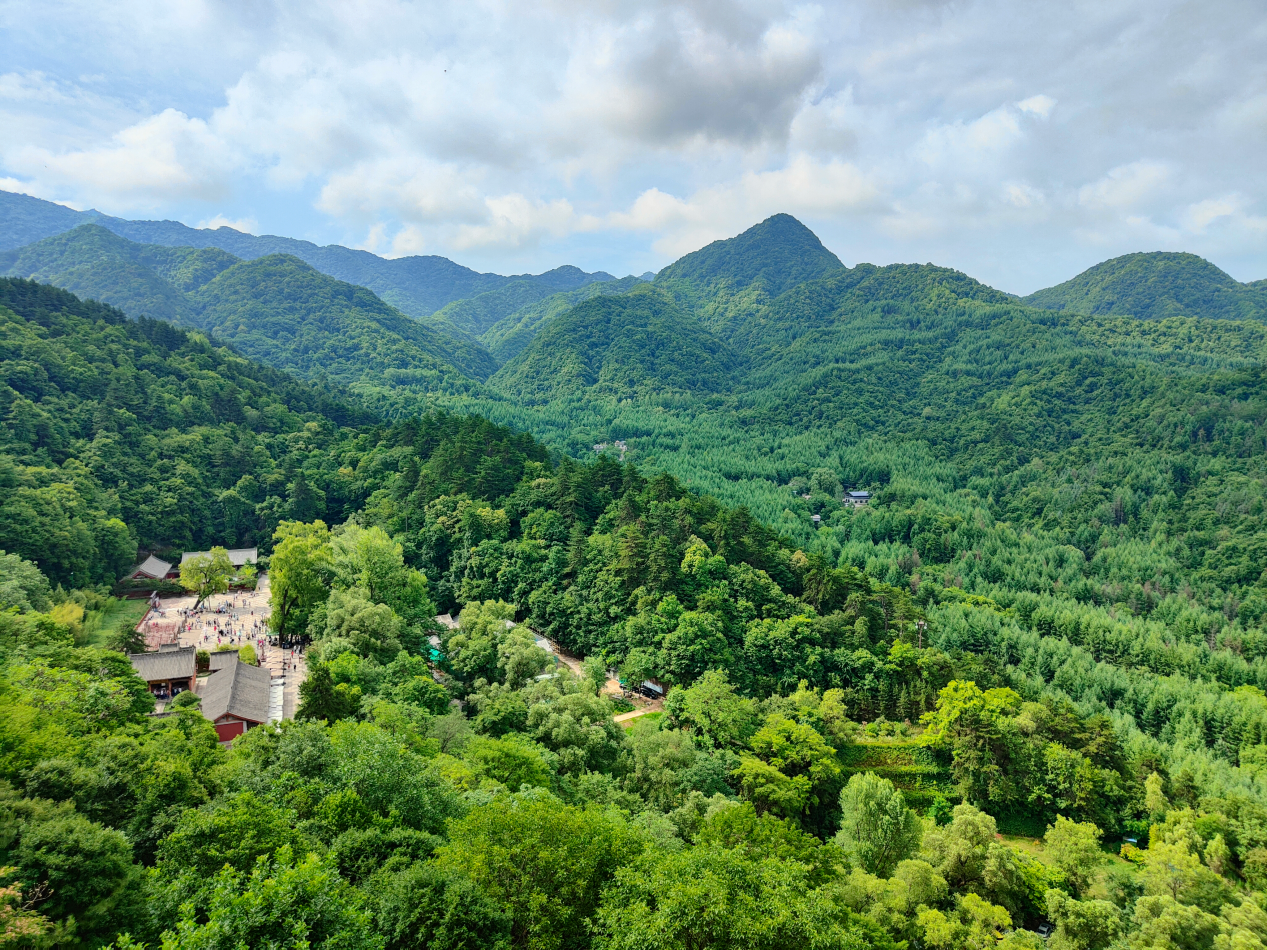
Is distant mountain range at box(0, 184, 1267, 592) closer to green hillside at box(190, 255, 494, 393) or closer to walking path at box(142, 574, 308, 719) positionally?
green hillside at box(190, 255, 494, 393)

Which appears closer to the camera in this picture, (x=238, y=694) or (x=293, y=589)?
(x=238, y=694)

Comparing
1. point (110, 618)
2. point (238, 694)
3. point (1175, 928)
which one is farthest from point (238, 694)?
point (1175, 928)

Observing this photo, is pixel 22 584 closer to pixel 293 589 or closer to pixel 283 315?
pixel 293 589

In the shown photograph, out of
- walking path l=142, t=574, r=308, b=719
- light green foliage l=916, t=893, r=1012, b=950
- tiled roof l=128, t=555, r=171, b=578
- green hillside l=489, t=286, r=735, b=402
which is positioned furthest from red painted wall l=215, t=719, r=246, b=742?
green hillside l=489, t=286, r=735, b=402

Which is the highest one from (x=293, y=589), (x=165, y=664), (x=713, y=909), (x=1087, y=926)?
(x=713, y=909)

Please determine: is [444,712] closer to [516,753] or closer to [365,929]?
[516,753]

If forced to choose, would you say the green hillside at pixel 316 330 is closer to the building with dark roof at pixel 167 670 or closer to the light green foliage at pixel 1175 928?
the building with dark roof at pixel 167 670

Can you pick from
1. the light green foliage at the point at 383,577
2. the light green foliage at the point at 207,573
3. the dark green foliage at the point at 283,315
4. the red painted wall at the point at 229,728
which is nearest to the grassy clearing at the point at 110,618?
the light green foliage at the point at 207,573

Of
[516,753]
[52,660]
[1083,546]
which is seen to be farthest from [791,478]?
[52,660]
